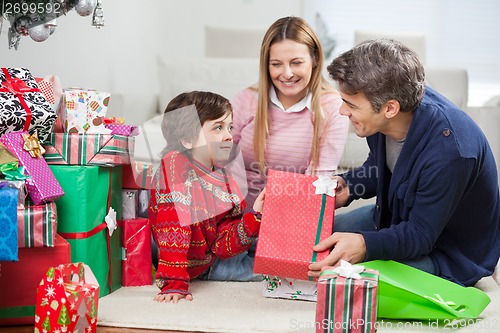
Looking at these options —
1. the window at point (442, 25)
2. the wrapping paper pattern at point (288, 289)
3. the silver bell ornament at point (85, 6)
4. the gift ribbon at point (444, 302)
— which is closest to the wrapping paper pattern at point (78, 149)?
the silver bell ornament at point (85, 6)

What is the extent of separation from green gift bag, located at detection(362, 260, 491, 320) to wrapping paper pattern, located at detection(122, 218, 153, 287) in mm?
648

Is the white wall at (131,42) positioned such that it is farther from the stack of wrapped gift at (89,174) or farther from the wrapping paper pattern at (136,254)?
the wrapping paper pattern at (136,254)

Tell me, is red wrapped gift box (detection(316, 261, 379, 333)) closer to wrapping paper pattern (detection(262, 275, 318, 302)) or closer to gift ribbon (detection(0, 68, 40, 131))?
wrapping paper pattern (detection(262, 275, 318, 302))

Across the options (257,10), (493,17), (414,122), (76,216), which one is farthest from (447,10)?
(76,216)

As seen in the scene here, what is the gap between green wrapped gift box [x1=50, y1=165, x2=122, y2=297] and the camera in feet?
5.75

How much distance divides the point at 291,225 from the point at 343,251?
6.1 inches

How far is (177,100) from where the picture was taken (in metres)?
2.04

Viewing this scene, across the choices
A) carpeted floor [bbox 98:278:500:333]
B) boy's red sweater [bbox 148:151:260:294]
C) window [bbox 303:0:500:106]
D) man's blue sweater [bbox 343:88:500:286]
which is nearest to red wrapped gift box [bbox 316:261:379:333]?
carpeted floor [bbox 98:278:500:333]

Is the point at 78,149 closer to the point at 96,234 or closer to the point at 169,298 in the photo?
the point at 96,234

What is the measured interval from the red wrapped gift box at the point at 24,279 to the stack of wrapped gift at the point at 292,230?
49 cm

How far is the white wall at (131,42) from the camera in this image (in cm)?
272

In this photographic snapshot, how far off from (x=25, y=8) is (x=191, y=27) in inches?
122

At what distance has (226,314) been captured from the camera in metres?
1.70

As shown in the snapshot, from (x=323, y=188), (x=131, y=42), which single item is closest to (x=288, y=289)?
(x=323, y=188)
